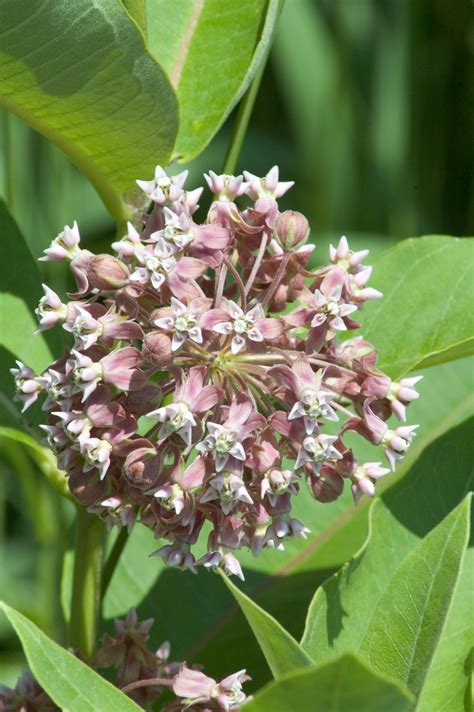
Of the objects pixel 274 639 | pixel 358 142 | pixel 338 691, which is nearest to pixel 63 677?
pixel 274 639

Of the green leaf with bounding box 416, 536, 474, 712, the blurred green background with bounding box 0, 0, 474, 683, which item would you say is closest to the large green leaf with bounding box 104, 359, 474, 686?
the green leaf with bounding box 416, 536, 474, 712

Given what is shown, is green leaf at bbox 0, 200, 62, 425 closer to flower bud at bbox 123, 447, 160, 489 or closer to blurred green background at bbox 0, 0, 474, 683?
flower bud at bbox 123, 447, 160, 489

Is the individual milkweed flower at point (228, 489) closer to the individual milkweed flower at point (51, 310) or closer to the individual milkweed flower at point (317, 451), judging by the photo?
the individual milkweed flower at point (317, 451)

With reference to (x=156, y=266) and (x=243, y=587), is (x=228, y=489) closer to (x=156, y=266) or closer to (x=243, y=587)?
(x=156, y=266)

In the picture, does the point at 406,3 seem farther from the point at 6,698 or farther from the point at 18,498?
the point at 6,698

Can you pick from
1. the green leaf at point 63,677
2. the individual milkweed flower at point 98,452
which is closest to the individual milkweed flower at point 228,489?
the individual milkweed flower at point 98,452
